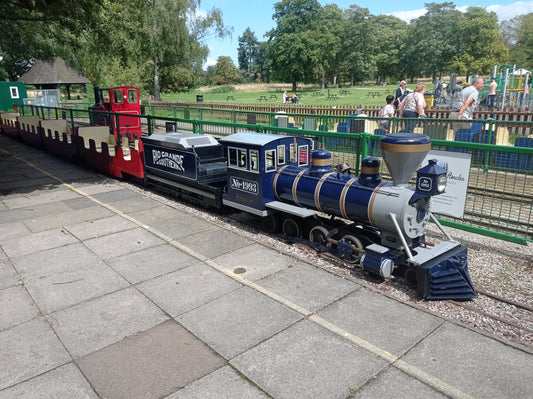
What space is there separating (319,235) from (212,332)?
10.6ft

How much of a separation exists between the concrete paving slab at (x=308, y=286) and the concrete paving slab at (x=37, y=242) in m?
4.50

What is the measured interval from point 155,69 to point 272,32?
56606 millimetres

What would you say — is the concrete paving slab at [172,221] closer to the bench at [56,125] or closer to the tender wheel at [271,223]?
the tender wheel at [271,223]

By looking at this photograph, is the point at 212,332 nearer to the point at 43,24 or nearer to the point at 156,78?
the point at 43,24

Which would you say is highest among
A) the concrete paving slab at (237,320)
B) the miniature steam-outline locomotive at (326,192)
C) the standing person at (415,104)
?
the standing person at (415,104)

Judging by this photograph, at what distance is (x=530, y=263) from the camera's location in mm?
6809

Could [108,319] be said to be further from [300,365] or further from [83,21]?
[83,21]

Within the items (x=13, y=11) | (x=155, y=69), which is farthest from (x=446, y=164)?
(x=155, y=69)

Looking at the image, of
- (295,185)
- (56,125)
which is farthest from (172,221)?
(56,125)

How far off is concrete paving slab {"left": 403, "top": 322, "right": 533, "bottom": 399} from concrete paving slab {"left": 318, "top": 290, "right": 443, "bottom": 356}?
0.16m

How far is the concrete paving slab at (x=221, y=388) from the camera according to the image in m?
3.86

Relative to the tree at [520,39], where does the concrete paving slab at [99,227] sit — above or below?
below

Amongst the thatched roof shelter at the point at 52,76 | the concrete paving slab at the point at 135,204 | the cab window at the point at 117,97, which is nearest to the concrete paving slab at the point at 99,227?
the concrete paving slab at the point at 135,204

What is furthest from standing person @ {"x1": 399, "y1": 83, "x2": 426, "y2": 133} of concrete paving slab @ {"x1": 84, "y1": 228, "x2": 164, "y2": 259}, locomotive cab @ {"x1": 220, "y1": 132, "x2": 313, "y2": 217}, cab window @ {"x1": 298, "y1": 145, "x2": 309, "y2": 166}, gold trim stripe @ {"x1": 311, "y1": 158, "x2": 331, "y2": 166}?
concrete paving slab @ {"x1": 84, "y1": 228, "x2": 164, "y2": 259}
